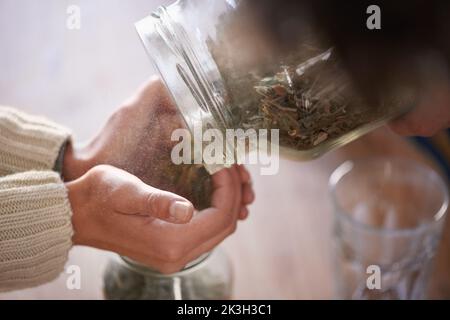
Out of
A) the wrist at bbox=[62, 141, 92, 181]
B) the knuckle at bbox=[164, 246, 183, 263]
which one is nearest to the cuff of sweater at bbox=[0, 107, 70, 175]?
the wrist at bbox=[62, 141, 92, 181]

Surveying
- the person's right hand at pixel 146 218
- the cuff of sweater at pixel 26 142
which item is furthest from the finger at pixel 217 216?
the cuff of sweater at pixel 26 142

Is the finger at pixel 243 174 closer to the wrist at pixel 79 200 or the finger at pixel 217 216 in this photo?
the finger at pixel 217 216

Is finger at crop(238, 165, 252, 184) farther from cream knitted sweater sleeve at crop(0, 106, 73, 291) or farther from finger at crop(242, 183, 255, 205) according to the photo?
cream knitted sweater sleeve at crop(0, 106, 73, 291)

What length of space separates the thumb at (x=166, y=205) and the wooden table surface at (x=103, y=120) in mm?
170

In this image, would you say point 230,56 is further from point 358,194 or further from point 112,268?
point 358,194

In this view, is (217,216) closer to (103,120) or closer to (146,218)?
(146,218)

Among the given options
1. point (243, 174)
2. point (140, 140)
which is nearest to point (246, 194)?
point (243, 174)

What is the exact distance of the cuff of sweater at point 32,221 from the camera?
0.50 m

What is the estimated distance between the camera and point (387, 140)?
35.7 inches

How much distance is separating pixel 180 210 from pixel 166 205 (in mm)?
10

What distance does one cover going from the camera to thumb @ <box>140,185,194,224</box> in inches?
18.1

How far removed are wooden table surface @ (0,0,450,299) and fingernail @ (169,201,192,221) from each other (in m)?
→ 0.18

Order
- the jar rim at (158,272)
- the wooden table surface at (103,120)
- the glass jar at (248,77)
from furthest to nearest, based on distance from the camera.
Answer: the wooden table surface at (103,120) → the jar rim at (158,272) → the glass jar at (248,77)
